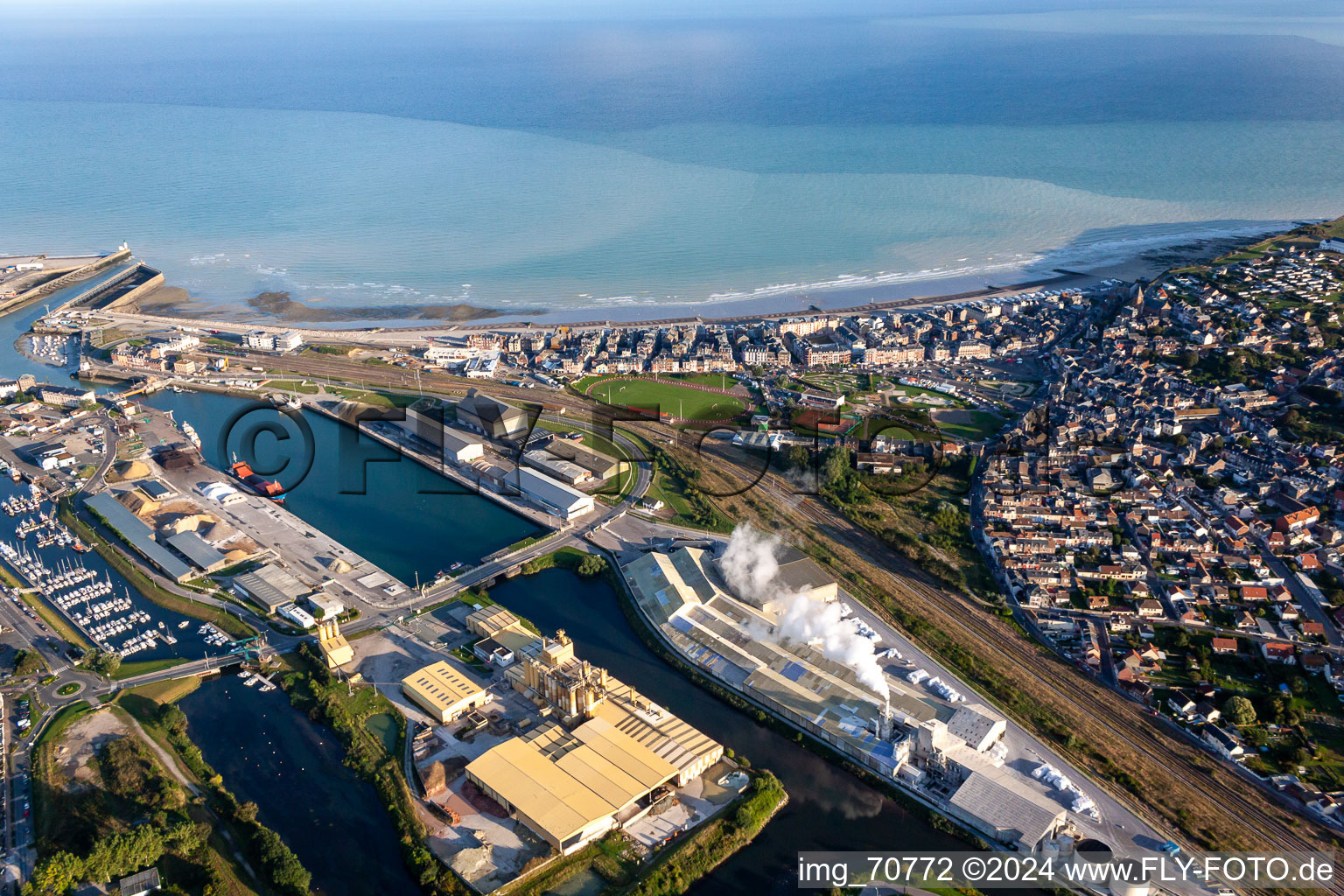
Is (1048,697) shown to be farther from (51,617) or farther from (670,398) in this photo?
(51,617)

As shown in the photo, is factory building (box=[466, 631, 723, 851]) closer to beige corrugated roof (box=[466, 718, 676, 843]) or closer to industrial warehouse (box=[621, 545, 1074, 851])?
beige corrugated roof (box=[466, 718, 676, 843])

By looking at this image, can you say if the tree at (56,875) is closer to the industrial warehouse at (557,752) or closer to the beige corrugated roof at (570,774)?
the industrial warehouse at (557,752)

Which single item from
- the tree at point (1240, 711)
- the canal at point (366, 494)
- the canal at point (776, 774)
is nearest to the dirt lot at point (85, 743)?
the canal at point (366, 494)

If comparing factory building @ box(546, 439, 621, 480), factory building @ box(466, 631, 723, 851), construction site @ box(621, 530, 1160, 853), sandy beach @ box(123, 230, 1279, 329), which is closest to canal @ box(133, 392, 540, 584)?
factory building @ box(546, 439, 621, 480)

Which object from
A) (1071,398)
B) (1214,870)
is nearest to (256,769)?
(1214,870)

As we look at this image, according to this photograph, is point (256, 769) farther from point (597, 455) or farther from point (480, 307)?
point (480, 307)
